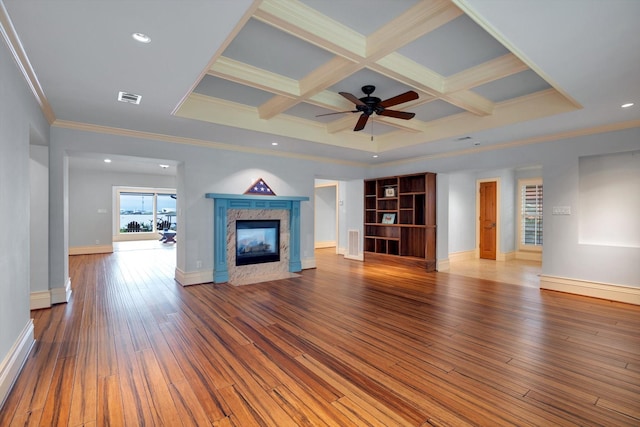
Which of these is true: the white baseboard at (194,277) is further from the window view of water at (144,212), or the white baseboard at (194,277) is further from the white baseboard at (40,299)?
the window view of water at (144,212)

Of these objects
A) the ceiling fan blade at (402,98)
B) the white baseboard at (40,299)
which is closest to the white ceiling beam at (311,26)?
the ceiling fan blade at (402,98)

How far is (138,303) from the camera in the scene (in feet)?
14.0

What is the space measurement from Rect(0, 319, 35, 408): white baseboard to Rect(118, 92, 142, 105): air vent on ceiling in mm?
2454

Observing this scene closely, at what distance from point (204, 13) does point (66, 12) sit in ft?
2.96

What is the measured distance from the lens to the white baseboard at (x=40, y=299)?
13.1ft

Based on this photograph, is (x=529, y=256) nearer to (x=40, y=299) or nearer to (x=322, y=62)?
(x=322, y=62)

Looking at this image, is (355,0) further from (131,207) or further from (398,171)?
(131,207)

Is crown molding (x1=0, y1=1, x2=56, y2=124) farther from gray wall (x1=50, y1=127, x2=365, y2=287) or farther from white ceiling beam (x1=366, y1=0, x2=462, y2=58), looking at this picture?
white ceiling beam (x1=366, y1=0, x2=462, y2=58)

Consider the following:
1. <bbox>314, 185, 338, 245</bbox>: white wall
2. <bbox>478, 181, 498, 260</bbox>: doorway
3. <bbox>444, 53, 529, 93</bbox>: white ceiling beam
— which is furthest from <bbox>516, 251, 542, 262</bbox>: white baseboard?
<bbox>444, 53, 529, 93</bbox>: white ceiling beam

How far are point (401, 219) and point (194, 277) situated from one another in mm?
4787

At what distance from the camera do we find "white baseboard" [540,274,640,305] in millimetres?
4277

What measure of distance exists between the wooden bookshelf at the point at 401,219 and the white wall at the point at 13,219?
20.6ft

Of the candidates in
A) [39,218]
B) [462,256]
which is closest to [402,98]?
[39,218]

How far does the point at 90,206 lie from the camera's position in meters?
9.38
